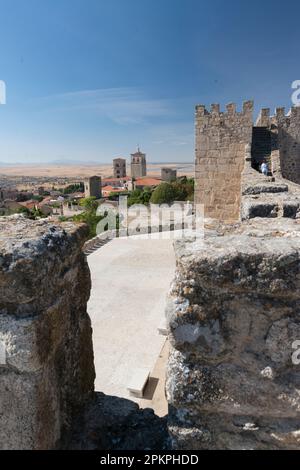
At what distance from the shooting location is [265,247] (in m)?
1.29

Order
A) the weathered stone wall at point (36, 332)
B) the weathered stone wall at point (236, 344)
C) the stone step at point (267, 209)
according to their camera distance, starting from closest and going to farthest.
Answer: the weathered stone wall at point (236, 344)
the weathered stone wall at point (36, 332)
the stone step at point (267, 209)

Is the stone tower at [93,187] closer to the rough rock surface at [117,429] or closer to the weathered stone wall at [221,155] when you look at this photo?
the weathered stone wall at [221,155]

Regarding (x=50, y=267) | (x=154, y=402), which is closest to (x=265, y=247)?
(x=50, y=267)

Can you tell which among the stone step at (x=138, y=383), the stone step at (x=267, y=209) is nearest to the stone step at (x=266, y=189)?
the stone step at (x=267, y=209)

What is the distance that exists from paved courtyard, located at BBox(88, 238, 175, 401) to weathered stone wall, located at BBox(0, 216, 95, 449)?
8.82ft

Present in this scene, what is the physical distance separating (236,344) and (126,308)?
5.23m

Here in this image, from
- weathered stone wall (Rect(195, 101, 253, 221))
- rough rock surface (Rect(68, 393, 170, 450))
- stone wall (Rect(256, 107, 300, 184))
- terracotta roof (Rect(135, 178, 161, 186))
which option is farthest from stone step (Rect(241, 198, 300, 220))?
terracotta roof (Rect(135, 178, 161, 186))

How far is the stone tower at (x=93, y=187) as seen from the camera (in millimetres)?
69938

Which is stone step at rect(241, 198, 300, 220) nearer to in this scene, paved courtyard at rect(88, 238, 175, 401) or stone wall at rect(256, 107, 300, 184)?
paved courtyard at rect(88, 238, 175, 401)

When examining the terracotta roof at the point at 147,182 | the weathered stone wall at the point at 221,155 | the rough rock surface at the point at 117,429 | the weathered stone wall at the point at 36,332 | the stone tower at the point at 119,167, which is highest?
the stone tower at the point at 119,167

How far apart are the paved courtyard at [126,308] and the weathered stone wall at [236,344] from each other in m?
2.95

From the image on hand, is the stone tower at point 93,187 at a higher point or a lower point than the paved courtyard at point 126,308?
higher

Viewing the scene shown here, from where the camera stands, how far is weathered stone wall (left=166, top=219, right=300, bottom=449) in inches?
49.2

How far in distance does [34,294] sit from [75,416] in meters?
0.93
